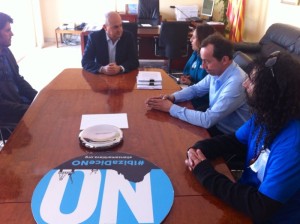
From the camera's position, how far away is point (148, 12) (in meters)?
6.04

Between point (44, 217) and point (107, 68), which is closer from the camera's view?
point (44, 217)

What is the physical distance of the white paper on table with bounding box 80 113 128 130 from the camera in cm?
153

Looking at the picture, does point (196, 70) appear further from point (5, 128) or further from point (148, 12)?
point (148, 12)

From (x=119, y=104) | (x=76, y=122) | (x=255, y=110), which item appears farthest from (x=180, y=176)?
(x=119, y=104)

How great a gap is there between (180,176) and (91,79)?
1.40 meters

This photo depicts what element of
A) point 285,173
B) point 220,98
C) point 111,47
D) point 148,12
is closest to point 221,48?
point 220,98

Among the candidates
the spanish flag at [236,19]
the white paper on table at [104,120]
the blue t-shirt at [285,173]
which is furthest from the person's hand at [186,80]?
the spanish flag at [236,19]

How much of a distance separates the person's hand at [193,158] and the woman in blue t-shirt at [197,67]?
104 cm

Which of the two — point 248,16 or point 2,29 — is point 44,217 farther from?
point 248,16

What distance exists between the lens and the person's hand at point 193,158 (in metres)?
1.16

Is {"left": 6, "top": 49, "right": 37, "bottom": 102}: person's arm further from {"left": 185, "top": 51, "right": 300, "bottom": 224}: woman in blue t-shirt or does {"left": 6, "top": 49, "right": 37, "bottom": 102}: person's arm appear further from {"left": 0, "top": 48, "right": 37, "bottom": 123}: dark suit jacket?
{"left": 185, "top": 51, "right": 300, "bottom": 224}: woman in blue t-shirt

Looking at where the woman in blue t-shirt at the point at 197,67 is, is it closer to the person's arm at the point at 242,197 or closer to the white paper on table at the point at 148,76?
the white paper on table at the point at 148,76

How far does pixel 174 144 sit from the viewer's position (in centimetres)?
137

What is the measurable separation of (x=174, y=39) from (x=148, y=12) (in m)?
1.78
